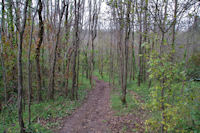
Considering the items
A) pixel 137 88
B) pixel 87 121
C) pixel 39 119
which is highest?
pixel 137 88

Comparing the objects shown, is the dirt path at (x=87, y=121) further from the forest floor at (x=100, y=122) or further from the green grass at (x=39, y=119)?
the green grass at (x=39, y=119)

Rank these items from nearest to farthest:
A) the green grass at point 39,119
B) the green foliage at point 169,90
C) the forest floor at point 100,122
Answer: the green foliage at point 169,90, the green grass at point 39,119, the forest floor at point 100,122

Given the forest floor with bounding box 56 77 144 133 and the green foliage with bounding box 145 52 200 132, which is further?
the forest floor with bounding box 56 77 144 133

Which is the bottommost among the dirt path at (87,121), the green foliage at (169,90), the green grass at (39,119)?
the dirt path at (87,121)

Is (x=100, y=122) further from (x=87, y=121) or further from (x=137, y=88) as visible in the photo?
(x=137, y=88)

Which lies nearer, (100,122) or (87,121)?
(100,122)

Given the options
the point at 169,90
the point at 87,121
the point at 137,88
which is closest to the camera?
the point at 169,90

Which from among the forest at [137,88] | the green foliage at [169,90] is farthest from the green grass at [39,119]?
the green foliage at [169,90]

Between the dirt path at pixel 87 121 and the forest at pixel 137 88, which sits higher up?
the forest at pixel 137 88

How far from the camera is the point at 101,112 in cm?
759

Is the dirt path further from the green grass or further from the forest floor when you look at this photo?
the green grass

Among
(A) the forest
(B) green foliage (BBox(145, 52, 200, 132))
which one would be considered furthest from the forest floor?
(B) green foliage (BBox(145, 52, 200, 132))

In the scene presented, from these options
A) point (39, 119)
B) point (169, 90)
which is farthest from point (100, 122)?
point (169, 90)

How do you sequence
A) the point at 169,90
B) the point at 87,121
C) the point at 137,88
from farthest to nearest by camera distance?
1. the point at 87,121
2. the point at 137,88
3. the point at 169,90
